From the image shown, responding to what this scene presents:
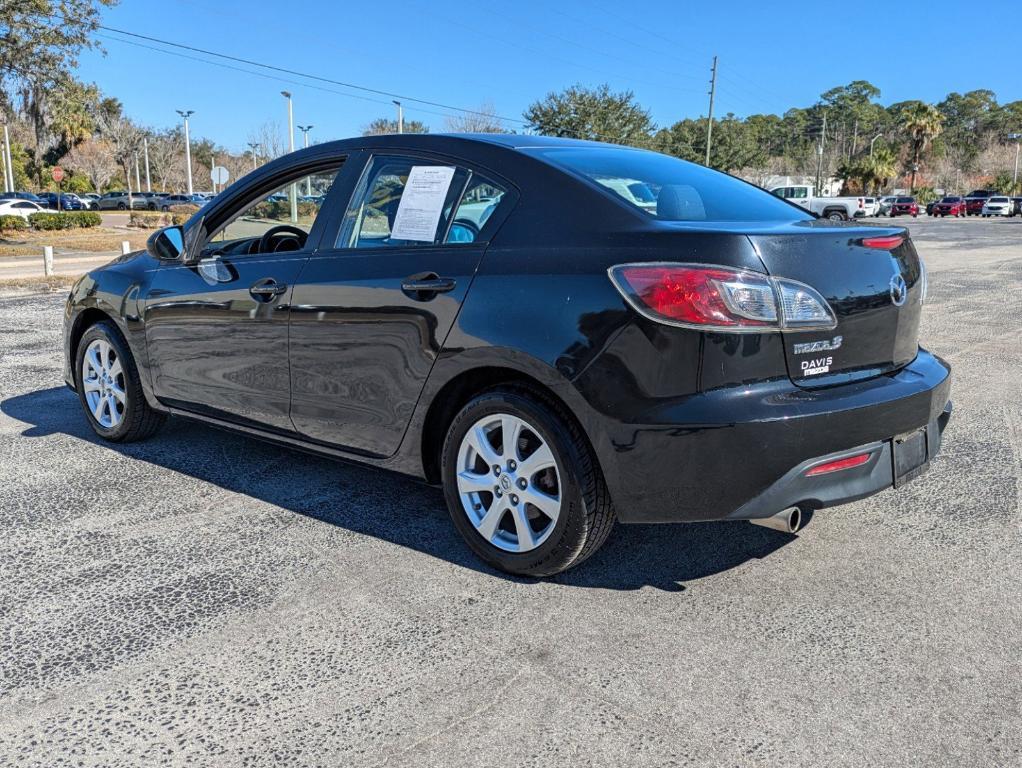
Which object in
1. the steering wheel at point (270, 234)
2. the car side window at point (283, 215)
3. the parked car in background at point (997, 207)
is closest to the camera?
the car side window at point (283, 215)

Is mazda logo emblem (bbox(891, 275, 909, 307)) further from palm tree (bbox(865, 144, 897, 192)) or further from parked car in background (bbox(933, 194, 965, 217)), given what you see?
palm tree (bbox(865, 144, 897, 192))

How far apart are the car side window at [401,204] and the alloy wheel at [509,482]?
0.80m

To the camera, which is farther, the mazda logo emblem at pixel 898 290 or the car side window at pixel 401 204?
the car side window at pixel 401 204

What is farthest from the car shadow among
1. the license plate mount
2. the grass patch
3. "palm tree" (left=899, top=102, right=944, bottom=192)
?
"palm tree" (left=899, top=102, right=944, bottom=192)

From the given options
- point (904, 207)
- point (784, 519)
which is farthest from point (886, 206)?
point (784, 519)

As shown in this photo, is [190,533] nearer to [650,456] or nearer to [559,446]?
[559,446]

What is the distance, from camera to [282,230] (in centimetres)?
449

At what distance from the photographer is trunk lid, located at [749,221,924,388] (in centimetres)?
288

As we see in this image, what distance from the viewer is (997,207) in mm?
61688

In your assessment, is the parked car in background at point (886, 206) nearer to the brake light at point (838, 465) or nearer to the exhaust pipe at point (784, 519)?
the brake light at point (838, 465)

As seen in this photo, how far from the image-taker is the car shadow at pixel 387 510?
341cm

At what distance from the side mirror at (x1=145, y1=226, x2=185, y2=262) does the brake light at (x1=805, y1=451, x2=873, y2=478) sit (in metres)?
3.20

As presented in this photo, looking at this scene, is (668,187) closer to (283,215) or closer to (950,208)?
(283,215)

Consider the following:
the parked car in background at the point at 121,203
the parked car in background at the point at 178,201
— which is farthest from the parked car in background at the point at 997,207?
the parked car in background at the point at 121,203
